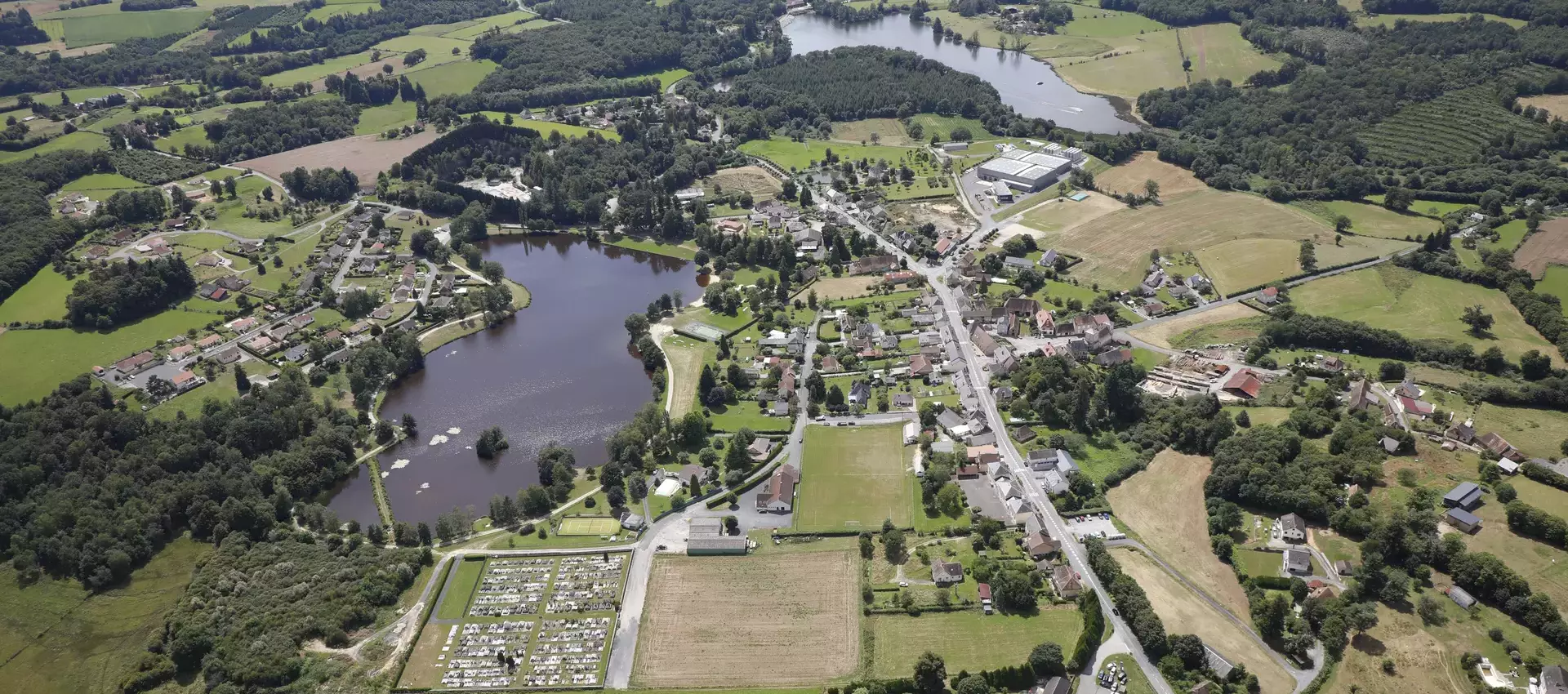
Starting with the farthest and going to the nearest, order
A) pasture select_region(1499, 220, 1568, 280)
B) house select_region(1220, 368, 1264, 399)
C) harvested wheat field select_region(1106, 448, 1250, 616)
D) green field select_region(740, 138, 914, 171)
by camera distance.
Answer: green field select_region(740, 138, 914, 171) < pasture select_region(1499, 220, 1568, 280) < house select_region(1220, 368, 1264, 399) < harvested wheat field select_region(1106, 448, 1250, 616)

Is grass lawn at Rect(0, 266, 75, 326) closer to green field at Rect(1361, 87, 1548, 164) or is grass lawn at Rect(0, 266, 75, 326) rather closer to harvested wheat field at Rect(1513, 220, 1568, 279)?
harvested wheat field at Rect(1513, 220, 1568, 279)

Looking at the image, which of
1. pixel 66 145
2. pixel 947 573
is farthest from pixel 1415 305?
pixel 66 145

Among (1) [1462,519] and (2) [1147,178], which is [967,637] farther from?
(2) [1147,178]

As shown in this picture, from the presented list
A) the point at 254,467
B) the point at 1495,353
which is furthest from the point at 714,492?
the point at 1495,353

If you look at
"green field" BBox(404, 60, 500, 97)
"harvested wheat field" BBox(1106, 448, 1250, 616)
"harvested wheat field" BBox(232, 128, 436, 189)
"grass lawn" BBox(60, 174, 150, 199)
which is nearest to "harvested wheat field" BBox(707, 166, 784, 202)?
"harvested wheat field" BBox(232, 128, 436, 189)

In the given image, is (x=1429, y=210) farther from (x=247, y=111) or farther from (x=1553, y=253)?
(x=247, y=111)
